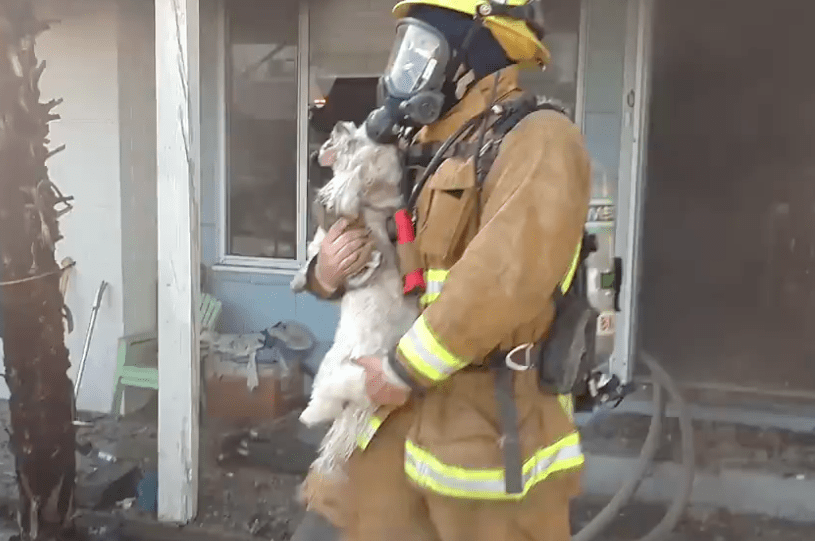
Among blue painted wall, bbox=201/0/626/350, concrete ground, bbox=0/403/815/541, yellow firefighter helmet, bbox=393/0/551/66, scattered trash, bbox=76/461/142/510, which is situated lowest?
concrete ground, bbox=0/403/815/541

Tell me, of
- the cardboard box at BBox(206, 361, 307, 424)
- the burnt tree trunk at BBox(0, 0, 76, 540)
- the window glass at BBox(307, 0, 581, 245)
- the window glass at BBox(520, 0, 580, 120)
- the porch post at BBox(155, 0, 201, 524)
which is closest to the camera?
the burnt tree trunk at BBox(0, 0, 76, 540)

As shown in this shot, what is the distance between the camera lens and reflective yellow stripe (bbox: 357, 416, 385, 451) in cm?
210

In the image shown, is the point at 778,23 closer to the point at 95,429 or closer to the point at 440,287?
the point at 440,287

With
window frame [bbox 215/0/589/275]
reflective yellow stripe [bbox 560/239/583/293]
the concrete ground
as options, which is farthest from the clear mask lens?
window frame [bbox 215/0/589/275]

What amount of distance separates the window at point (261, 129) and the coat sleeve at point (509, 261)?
421cm

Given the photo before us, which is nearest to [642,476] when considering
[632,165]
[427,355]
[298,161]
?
[632,165]

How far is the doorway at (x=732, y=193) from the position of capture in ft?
19.1

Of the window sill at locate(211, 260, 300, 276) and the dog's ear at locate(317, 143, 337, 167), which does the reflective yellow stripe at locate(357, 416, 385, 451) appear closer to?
the dog's ear at locate(317, 143, 337, 167)

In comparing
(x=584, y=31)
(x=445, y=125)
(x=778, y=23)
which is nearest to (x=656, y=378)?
(x=584, y=31)

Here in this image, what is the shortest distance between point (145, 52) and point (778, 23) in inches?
171

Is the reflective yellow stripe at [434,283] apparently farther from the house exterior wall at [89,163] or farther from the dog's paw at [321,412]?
the house exterior wall at [89,163]

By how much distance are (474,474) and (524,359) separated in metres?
0.29

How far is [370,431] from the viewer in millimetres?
2104

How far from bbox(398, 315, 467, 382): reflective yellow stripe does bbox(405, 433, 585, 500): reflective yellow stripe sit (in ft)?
0.80
